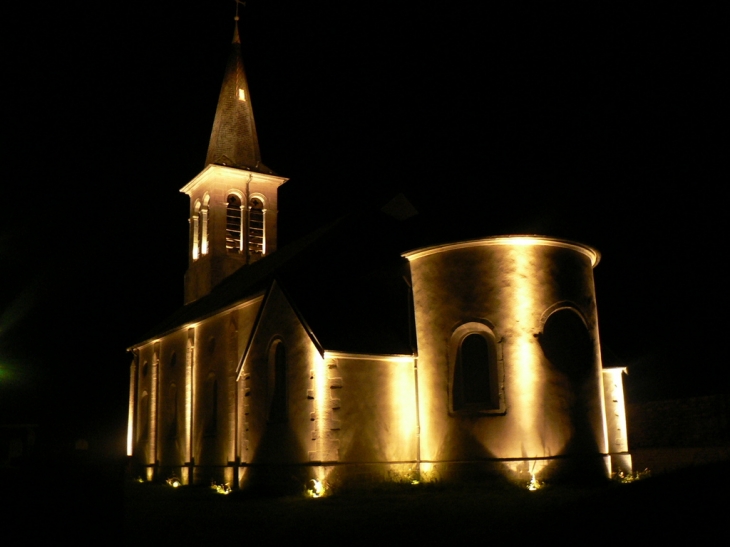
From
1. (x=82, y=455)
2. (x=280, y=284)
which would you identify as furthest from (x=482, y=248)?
(x=82, y=455)

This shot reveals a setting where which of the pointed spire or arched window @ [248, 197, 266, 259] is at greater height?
the pointed spire

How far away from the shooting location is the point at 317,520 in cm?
1396

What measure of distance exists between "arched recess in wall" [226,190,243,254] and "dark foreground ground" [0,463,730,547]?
611 inches

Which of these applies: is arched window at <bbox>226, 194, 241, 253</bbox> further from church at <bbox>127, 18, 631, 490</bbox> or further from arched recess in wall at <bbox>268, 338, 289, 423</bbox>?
arched recess in wall at <bbox>268, 338, 289, 423</bbox>

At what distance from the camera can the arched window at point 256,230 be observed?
3441 centimetres

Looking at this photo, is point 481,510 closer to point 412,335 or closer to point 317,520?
point 317,520

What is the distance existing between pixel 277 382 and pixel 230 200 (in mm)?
14638

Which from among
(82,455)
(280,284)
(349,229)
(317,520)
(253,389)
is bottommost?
(317,520)

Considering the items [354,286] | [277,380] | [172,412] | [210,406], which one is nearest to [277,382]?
[277,380]

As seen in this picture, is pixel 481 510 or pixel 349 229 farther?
pixel 349 229

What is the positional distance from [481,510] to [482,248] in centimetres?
734

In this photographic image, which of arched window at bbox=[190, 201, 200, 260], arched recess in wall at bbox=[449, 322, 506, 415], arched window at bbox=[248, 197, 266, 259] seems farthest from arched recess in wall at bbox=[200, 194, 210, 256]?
arched recess in wall at bbox=[449, 322, 506, 415]

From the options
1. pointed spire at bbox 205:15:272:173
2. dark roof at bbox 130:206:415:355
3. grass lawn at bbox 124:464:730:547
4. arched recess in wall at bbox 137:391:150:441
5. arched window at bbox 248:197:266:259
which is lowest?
grass lawn at bbox 124:464:730:547

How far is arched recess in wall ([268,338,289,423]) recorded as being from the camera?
21375 mm
